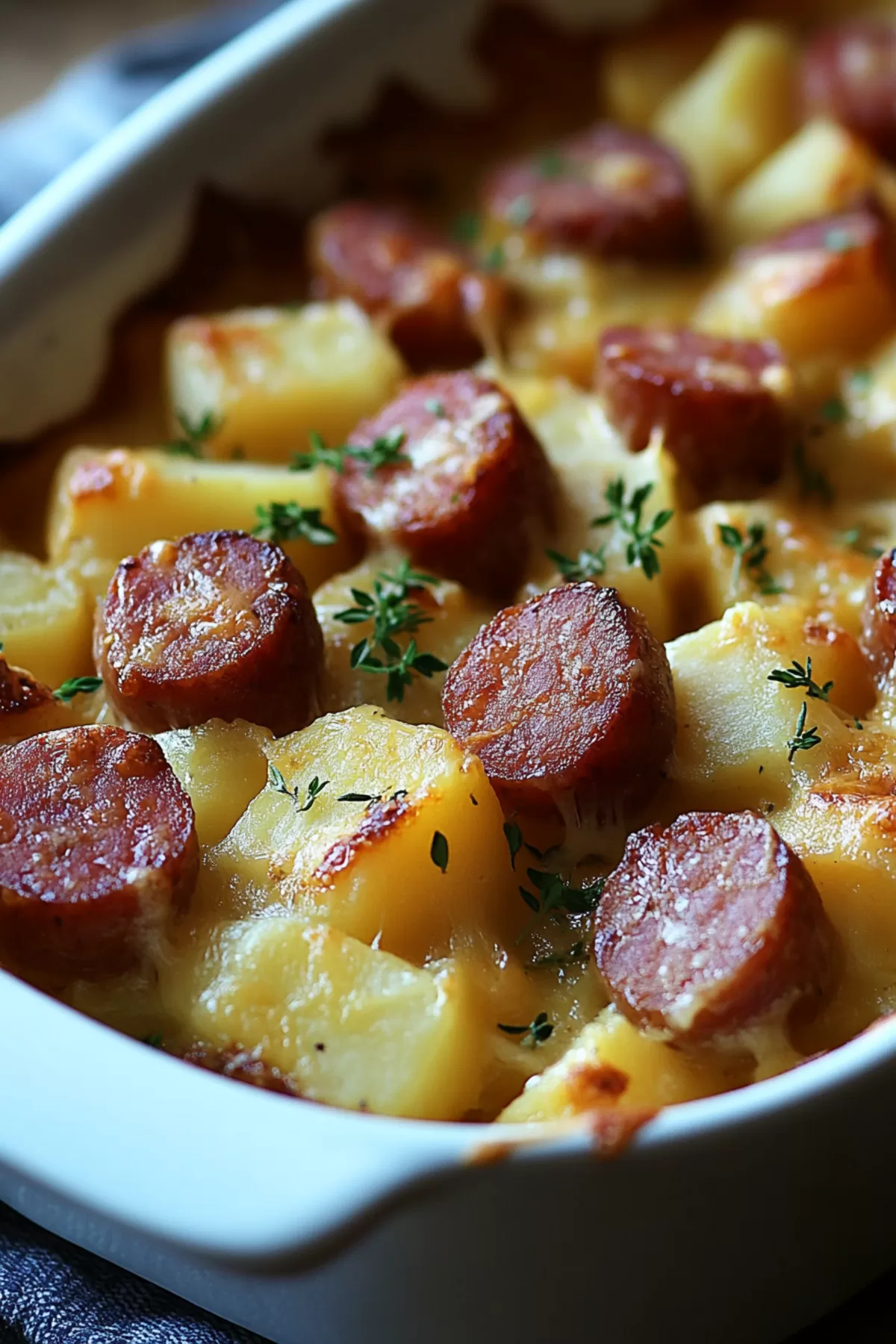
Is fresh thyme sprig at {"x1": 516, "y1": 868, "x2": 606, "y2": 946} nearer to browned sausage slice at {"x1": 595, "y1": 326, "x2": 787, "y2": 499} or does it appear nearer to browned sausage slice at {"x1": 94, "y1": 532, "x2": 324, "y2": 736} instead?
browned sausage slice at {"x1": 94, "y1": 532, "x2": 324, "y2": 736}

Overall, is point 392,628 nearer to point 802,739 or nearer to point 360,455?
point 360,455

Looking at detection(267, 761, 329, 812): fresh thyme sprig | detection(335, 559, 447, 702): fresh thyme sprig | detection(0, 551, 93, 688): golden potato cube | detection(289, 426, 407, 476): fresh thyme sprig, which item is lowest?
detection(335, 559, 447, 702): fresh thyme sprig

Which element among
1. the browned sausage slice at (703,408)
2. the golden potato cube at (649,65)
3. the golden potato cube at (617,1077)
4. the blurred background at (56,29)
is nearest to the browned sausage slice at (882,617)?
the browned sausage slice at (703,408)

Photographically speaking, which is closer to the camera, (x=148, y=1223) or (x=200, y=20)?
(x=148, y=1223)

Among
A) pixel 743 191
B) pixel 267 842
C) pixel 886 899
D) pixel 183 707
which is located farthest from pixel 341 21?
pixel 886 899

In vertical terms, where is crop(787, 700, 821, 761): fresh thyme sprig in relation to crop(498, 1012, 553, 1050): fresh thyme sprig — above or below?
below

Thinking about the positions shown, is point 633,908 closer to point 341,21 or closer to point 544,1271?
point 544,1271

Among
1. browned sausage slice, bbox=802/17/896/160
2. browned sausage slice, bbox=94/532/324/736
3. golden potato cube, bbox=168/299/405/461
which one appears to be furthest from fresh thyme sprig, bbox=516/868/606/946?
browned sausage slice, bbox=802/17/896/160
